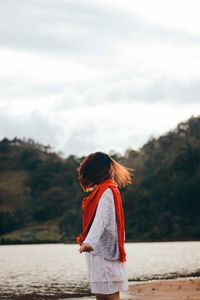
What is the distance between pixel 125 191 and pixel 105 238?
128 metres

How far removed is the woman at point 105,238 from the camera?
20.8 feet

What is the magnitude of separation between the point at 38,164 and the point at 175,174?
4691 centimetres

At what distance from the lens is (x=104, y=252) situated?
253 inches

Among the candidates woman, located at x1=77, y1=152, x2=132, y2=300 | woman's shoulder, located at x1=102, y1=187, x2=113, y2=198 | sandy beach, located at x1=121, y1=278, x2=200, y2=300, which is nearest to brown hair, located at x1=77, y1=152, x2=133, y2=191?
woman, located at x1=77, y1=152, x2=132, y2=300

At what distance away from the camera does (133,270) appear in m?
50.5

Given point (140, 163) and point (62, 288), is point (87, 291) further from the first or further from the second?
point (140, 163)

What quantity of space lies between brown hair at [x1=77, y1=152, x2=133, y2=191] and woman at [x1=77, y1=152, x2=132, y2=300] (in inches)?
0.4

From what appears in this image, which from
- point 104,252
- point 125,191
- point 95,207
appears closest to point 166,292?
point 104,252

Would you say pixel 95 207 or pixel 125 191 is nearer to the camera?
pixel 95 207

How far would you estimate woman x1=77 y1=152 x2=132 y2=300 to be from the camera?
6352 millimetres

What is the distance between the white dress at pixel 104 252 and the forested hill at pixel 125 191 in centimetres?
11421

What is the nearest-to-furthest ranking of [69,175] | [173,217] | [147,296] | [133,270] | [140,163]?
[147,296], [133,270], [173,217], [140,163], [69,175]

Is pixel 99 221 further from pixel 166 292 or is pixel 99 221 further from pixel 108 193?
pixel 166 292

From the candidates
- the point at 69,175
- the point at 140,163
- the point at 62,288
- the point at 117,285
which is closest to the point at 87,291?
the point at 62,288
